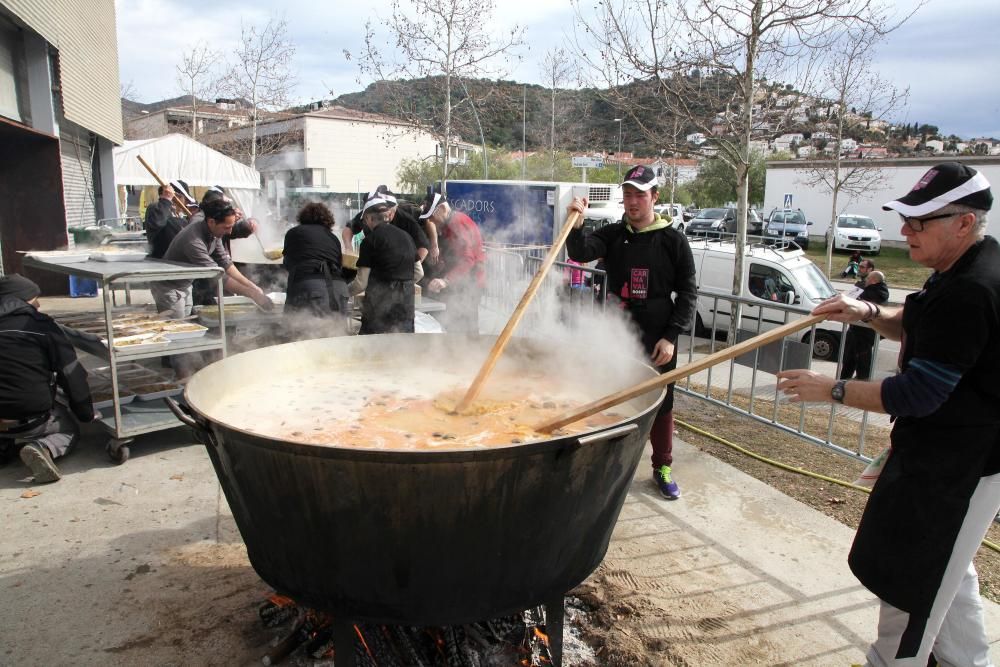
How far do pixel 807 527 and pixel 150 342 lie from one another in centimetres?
487

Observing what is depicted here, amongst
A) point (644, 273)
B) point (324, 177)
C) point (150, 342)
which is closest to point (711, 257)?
point (644, 273)

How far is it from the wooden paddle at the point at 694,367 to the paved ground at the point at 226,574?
46.8 inches

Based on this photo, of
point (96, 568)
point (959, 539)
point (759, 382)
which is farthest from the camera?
point (759, 382)

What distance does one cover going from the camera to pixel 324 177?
5428 cm

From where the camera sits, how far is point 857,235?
2967 cm

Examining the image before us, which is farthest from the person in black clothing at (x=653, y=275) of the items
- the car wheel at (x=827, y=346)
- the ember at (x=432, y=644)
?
the car wheel at (x=827, y=346)

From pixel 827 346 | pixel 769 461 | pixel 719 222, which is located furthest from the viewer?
pixel 719 222

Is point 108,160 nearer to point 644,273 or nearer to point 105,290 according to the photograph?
point 105,290

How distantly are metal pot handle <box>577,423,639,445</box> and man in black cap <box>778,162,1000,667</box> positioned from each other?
663 millimetres

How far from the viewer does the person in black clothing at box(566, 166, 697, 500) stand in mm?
4195

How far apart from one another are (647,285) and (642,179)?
690 millimetres

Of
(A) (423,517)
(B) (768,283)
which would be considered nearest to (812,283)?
(B) (768,283)

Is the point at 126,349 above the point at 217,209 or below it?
below

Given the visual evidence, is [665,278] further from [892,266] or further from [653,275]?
[892,266]
